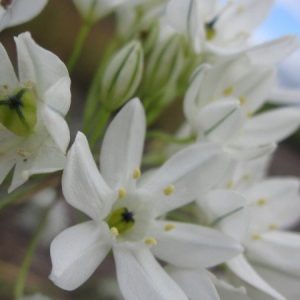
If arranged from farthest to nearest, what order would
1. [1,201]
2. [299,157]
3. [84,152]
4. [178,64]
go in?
[299,157]
[178,64]
[1,201]
[84,152]

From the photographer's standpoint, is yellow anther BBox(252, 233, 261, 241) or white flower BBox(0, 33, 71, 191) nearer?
white flower BBox(0, 33, 71, 191)

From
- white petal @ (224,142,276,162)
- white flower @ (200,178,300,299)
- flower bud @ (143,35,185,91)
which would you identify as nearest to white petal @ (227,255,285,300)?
white flower @ (200,178,300,299)

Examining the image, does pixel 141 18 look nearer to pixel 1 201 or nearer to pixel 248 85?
pixel 248 85

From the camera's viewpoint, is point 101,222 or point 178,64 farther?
point 178,64

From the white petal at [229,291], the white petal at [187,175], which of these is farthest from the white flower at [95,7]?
the white petal at [229,291]

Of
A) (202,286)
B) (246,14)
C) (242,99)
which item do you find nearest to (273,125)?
(242,99)

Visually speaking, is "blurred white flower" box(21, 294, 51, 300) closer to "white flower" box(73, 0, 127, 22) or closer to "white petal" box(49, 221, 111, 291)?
"white petal" box(49, 221, 111, 291)

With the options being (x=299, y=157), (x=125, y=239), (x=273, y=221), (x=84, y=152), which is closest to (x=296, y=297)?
(x=273, y=221)
